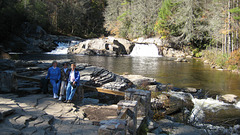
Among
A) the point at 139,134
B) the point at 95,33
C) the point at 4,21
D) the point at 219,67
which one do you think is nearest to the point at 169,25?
the point at 219,67

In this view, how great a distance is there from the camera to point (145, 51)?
117ft

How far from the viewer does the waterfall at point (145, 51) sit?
3556 centimetres

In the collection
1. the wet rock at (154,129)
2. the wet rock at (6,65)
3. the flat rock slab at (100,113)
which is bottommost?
the wet rock at (154,129)

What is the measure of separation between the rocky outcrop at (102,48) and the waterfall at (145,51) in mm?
1450

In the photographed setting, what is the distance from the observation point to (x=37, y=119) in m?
4.04

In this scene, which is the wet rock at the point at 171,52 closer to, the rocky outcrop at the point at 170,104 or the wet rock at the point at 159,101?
the rocky outcrop at the point at 170,104

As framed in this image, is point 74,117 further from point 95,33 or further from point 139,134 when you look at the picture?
point 95,33

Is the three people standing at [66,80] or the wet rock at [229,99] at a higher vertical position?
the three people standing at [66,80]

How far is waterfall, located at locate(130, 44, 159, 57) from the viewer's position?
35562 mm

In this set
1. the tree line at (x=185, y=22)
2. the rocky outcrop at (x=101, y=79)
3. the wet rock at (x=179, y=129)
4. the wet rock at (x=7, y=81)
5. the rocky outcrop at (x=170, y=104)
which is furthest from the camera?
the tree line at (x=185, y=22)

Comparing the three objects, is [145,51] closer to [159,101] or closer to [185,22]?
[185,22]

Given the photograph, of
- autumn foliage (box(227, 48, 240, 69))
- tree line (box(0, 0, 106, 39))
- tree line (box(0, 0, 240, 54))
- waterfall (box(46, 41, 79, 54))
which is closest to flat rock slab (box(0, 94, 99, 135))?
autumn foliage (box(227, 48, 240, 69))

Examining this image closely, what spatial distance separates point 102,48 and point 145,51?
8.38 meters

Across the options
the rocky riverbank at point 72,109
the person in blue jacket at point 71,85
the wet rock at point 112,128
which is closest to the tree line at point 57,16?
the rocky riverbank at point 72,109
